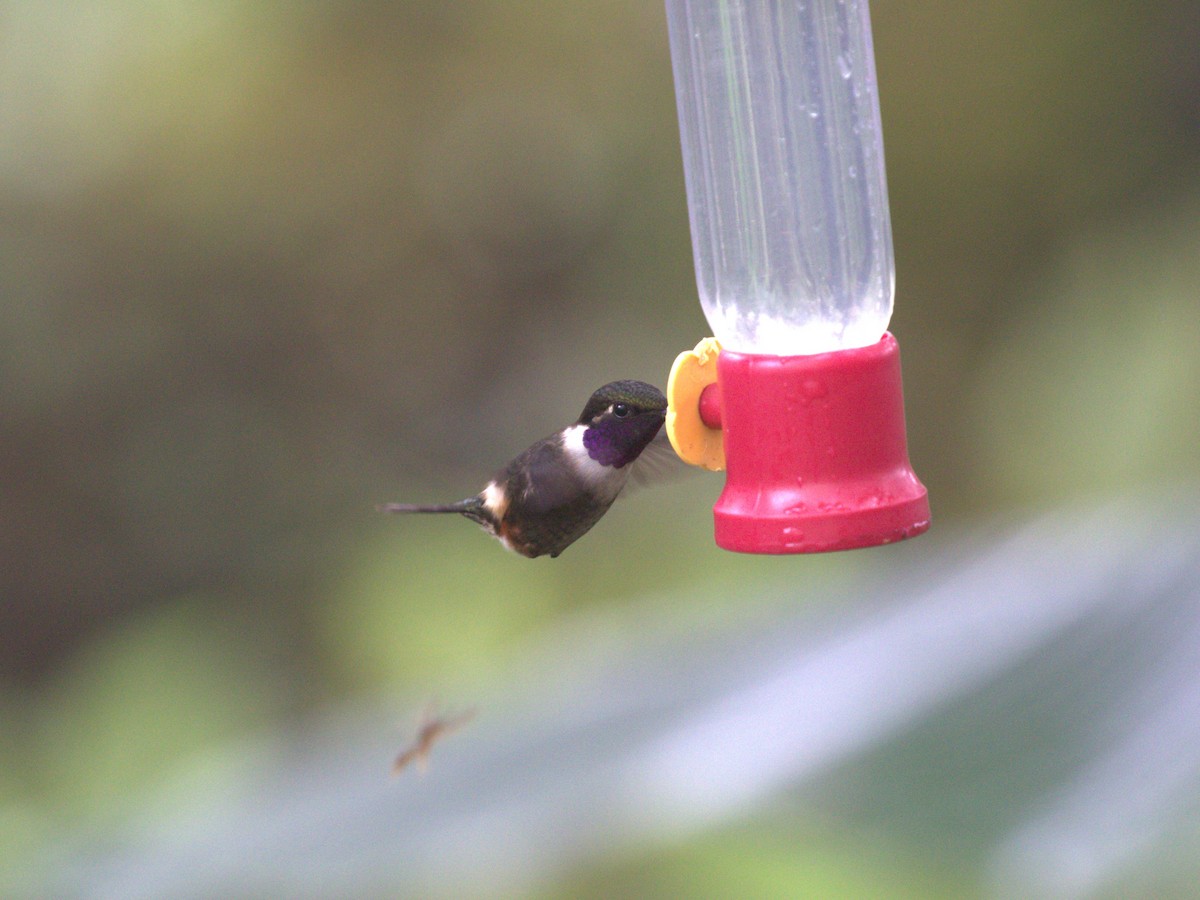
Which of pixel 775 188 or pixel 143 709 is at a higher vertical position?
pixel 775 188

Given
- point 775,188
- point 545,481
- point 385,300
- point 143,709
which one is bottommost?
point 143,709

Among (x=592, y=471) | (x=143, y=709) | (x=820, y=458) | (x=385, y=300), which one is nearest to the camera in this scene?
(x=820, y=458)

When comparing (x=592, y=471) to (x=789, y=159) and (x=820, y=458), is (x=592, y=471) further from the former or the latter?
(x=789, y=159)

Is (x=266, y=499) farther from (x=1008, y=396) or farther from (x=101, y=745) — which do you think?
(x=1008, y=396)

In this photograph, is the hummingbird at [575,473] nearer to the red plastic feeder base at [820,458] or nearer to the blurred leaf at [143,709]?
the red plastic feeder base at [820,458]

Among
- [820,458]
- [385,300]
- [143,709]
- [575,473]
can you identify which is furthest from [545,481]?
[385,300]

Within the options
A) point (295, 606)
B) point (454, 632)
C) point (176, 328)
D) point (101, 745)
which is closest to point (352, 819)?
point (454, 632)
